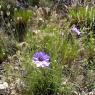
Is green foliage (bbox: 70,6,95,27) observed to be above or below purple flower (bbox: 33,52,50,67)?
above

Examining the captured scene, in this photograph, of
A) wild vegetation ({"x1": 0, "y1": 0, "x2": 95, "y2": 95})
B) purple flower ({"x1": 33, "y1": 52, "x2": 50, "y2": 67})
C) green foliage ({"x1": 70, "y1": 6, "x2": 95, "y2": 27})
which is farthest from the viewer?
green foliage ({"x1": 70, "y1": 6, "x2": 95, "y2": 27})

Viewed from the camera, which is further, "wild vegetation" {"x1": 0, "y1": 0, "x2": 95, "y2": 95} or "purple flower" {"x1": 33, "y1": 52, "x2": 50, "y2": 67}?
"wild vegetation" {"x1": 0, "y1": 0, "x2": 95, "y2": 95}

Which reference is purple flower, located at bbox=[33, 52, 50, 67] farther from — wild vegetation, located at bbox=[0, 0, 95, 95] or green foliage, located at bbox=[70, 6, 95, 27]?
green foliage, located at bbox=[70, 6, 95, 27]

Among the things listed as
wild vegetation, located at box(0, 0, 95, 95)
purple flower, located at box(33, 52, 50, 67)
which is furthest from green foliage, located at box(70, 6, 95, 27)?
purple flower, located at box(33, 52, 50, 67)

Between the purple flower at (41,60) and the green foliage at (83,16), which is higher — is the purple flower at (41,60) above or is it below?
below

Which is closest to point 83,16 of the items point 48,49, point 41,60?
point 48,49


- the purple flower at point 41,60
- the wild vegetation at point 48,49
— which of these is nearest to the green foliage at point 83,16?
the wild vegetation at point 48,49

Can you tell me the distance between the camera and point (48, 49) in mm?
4031

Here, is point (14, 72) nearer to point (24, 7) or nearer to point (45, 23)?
point (45, 23)

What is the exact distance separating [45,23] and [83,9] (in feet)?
1.91

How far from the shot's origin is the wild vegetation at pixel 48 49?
364cm

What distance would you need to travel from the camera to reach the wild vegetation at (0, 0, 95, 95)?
3643 mm

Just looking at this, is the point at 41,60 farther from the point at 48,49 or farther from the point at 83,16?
the point at 83,16

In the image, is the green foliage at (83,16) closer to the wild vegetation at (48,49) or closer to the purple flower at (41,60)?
the wild vegetation at (48,49)
